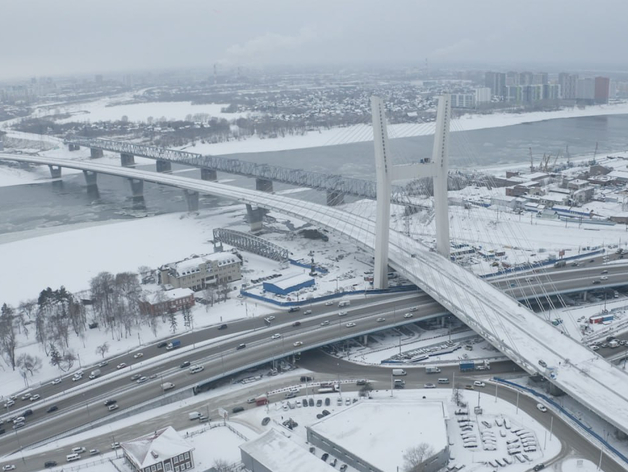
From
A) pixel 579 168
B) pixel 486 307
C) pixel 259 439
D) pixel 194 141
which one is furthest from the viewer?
pixel 194 141

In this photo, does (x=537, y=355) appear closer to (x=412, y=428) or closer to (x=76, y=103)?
(x=412, y=428)

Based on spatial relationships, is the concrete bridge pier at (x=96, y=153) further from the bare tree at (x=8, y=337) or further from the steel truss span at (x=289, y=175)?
the bare tree at (x=8, y=337)

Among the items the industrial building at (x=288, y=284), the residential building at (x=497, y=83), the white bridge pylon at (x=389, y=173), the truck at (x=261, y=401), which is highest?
the residential building at (x=497, y=83)

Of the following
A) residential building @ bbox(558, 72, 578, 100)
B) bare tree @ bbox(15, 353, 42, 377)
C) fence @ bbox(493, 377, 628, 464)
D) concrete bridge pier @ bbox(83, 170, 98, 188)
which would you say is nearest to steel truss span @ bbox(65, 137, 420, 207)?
concrete bridge pier @ bbox(83, 170, 98, 188)

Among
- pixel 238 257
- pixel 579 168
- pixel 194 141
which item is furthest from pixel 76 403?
pixel 194 141

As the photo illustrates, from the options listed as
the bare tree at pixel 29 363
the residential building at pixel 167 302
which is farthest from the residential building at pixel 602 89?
the bare tree at pixel 29 363

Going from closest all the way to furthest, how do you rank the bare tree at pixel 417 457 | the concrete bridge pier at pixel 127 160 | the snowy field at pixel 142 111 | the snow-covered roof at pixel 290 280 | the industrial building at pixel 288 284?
the bare tree at pixel 417 457 < the industrial building at pixel 288 284 < the snow-covered roof at pixel 290 280 < the concrete bridge pier at pixel 127 160 < the snowy field at pixel 142 111

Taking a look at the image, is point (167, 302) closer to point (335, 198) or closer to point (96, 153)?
point (335, 198)
